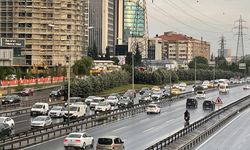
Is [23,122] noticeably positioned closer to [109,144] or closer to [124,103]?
[109,144]

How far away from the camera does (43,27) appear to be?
15962 cm

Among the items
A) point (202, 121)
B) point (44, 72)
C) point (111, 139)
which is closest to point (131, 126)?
point (202, 121)

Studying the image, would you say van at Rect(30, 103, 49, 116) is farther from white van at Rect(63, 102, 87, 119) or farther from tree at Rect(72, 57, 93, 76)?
tree at Rect(72, 57, 93, 76)

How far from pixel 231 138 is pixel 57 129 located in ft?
50.8

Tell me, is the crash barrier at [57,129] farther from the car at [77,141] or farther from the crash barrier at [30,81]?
the crash barrier at [30,81]

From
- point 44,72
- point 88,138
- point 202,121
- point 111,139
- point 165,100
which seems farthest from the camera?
point 44,72

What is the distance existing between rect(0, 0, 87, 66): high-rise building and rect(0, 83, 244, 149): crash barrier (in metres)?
89.9

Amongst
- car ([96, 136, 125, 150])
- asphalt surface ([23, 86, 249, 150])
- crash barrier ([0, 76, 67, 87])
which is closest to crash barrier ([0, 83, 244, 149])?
asphalt surface ([23, 86, 249, 150])

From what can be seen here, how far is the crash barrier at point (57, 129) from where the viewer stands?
36500 millimetres

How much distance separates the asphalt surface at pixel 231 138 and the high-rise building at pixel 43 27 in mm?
100676

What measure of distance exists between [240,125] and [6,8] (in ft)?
358

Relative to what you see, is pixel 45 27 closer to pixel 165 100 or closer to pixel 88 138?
pixel 165 100

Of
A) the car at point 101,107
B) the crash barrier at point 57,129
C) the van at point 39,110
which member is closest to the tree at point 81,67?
the crash barrier at point 57,129

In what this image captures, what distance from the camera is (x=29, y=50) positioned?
157 m
